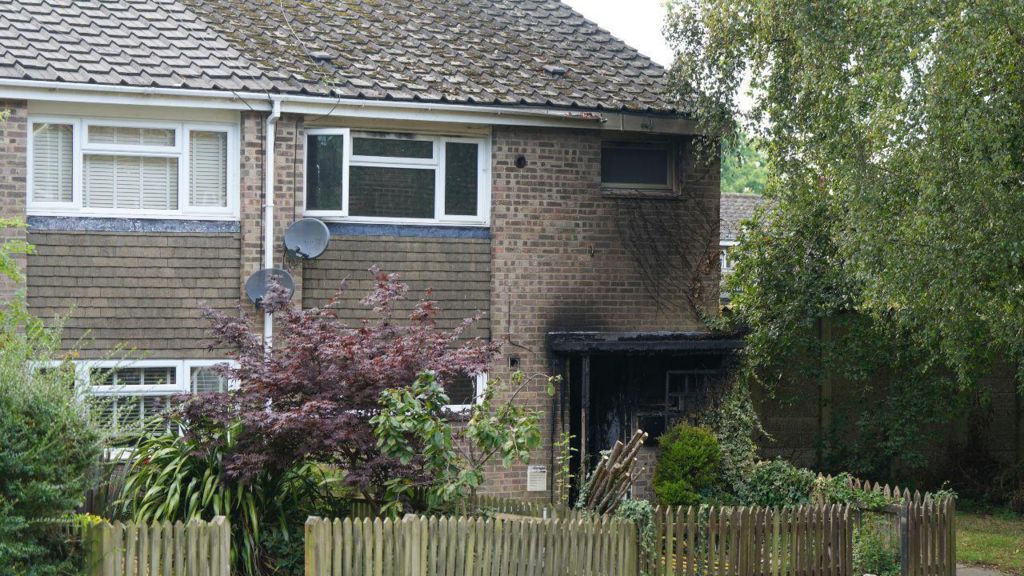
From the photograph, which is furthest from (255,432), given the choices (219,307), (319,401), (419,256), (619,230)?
(619,230)

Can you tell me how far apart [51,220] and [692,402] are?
27.7ft

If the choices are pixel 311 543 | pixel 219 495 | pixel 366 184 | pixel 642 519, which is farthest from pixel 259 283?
pixel 642 519

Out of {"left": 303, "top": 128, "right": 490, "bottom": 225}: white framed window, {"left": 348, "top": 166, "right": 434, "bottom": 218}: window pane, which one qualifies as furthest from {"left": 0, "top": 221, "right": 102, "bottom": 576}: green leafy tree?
{"left": 348, "top": 166, "right": 434, "bottom": 218}: window pane

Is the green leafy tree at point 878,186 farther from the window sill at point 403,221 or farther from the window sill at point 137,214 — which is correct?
the window sill at point 137,214

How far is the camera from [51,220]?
1442 cm

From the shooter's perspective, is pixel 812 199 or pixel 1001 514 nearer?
pixel 812 199

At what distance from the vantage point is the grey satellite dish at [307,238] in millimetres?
15062

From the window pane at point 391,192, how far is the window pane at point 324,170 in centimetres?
20

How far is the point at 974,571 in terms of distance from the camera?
47.9 ft

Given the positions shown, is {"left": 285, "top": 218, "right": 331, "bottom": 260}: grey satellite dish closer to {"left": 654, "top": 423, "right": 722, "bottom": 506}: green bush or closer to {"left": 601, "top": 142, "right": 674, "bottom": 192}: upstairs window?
{"left": 601, "top": 142, "right": 674, "bottom": 192}: upstairs window

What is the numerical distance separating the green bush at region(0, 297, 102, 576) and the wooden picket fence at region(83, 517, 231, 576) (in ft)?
0.69

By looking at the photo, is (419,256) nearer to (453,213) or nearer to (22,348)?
(453,213)

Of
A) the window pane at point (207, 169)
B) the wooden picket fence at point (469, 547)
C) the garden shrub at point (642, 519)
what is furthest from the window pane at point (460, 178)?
the wooden picket fence at point (469, 547)

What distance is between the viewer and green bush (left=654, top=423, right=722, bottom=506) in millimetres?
14875
